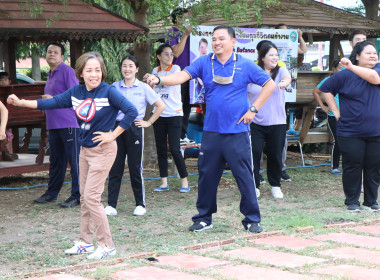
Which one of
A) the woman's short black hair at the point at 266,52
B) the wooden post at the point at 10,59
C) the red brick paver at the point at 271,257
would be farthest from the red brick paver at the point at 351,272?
the wooden post at the point at 10,59

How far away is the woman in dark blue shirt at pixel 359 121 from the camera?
7645mm

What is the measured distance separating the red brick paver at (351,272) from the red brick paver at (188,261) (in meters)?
0.78

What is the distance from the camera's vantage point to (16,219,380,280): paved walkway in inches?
185

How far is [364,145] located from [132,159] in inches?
112

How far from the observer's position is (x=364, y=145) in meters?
7.84

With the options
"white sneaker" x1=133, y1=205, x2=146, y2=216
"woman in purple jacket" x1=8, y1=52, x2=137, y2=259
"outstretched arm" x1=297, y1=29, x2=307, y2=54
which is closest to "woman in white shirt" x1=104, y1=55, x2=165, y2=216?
"white sneaker" x1=133, y1=205, x2=146, y2=216

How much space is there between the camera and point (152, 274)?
4734 millimetres

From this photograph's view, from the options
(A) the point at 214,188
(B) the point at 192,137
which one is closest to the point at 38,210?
(A) the point at 214,188

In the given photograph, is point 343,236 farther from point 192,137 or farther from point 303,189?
point 192,137

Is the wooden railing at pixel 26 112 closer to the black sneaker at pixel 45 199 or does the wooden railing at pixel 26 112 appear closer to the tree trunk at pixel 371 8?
the black sneaker at pixel 45 199

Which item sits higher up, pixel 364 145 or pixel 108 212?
pixel 364 145

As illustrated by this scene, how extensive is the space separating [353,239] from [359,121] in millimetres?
2110

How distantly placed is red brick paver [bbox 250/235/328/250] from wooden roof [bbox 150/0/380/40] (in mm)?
6723

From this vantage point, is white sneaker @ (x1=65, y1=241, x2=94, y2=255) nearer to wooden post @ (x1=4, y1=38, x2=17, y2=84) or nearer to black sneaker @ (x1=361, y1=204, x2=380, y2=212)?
black sneaker @ (x1=361, y1=204, x2=380, y2=212)
